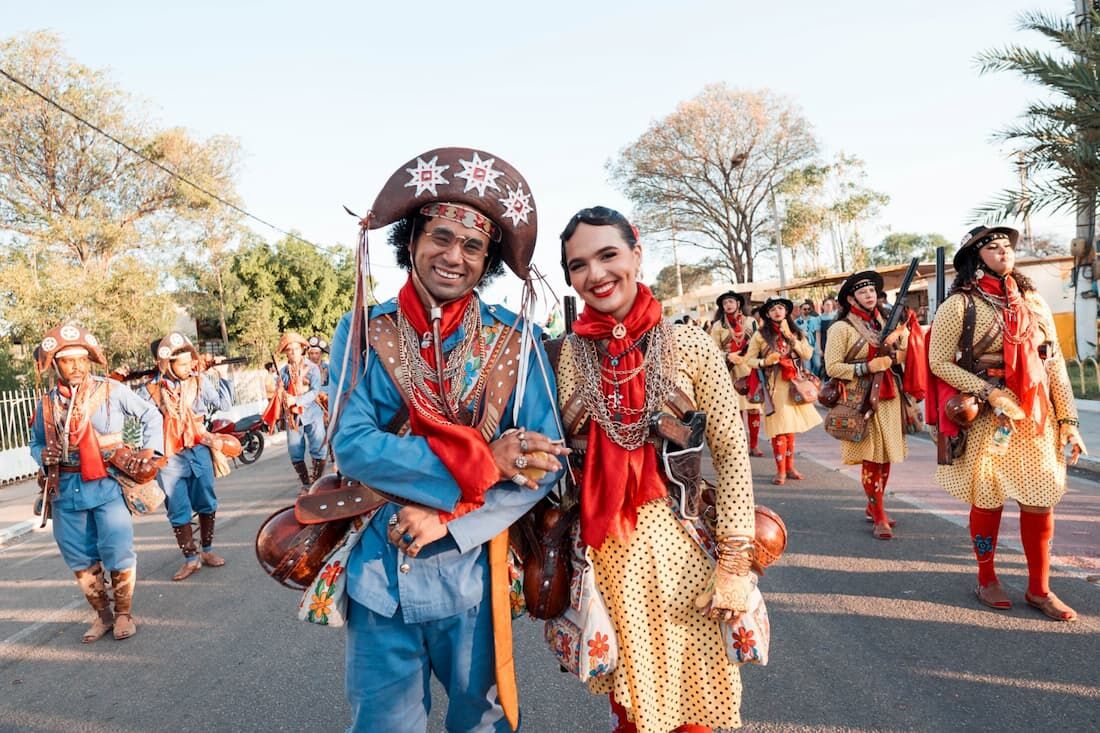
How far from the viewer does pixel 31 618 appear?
482cm

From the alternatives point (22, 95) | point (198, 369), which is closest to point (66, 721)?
point (198, 369)

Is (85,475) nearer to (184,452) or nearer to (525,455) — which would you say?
(184,452)

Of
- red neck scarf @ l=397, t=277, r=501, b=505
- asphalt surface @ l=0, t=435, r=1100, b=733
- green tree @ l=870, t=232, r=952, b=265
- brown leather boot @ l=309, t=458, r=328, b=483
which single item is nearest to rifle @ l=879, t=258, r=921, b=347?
asphalt surface @ l=0, t=435, r=1100, b=733

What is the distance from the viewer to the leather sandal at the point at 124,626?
429 cm

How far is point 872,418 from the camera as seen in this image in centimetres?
538

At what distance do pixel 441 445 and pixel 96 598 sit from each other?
3.88m

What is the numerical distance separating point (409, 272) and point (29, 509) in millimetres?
9118

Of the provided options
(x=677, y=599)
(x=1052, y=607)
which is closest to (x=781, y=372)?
(x=1052, y=607)

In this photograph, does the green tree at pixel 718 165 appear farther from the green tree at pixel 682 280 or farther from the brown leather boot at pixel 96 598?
the brown leather boot at pixel 96 598

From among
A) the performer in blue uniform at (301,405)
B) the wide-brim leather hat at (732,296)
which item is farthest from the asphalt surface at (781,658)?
the wide-brim leather hat at (732,296)

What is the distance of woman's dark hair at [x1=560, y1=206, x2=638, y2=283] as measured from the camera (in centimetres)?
211

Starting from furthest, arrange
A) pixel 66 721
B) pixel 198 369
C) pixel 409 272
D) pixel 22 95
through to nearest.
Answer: pixel 22 95 → pixel 198 369 → pixel 66 721 → pixel 409 272

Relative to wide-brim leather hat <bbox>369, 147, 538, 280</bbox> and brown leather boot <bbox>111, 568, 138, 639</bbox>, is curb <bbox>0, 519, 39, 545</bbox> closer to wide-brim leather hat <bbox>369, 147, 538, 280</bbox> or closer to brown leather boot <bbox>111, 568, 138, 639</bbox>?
brown leather boot <bbox>111, 568, 138, 639</bbox>

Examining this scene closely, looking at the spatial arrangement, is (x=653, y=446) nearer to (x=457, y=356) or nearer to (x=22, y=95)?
(x=457, y=356)
